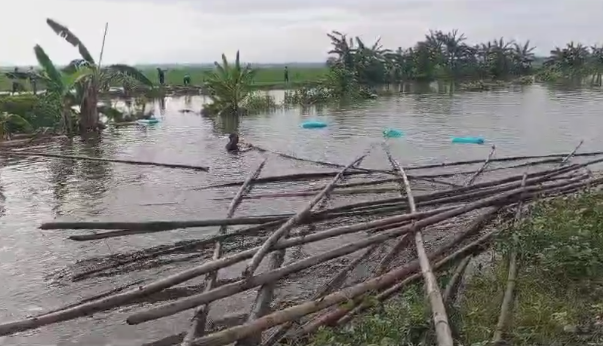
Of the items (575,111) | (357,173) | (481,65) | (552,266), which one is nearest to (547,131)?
(575,111)

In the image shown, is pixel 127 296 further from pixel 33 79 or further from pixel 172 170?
pixel 33 79

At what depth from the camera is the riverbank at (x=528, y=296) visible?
10.4 feet

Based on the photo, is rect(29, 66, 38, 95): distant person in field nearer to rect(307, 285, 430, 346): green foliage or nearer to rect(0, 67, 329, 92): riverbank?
rect(0, 67, 329, 92): riverbank

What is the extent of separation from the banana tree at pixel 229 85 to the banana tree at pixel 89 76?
279 cm

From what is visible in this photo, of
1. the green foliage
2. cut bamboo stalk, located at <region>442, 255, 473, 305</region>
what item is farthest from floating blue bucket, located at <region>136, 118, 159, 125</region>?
the green foliage

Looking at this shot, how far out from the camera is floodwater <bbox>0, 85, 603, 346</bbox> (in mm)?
4621

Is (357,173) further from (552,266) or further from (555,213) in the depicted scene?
(552,266)

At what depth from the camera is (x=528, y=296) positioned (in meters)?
3.79

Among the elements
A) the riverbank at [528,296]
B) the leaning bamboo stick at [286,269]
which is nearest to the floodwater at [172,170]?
the leaning bamboo stick at [286,269]

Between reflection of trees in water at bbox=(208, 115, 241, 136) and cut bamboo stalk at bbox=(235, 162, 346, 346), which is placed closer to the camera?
cut bamboo stalk at bbox=(235, 162, 346, 346)

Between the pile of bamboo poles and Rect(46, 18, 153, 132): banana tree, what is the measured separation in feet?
25.1

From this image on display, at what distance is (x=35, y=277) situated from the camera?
5004mm

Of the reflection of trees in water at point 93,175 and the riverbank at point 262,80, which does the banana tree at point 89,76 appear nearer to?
the reflection of trees in water at point 93,175

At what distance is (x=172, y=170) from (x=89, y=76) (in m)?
5.34
